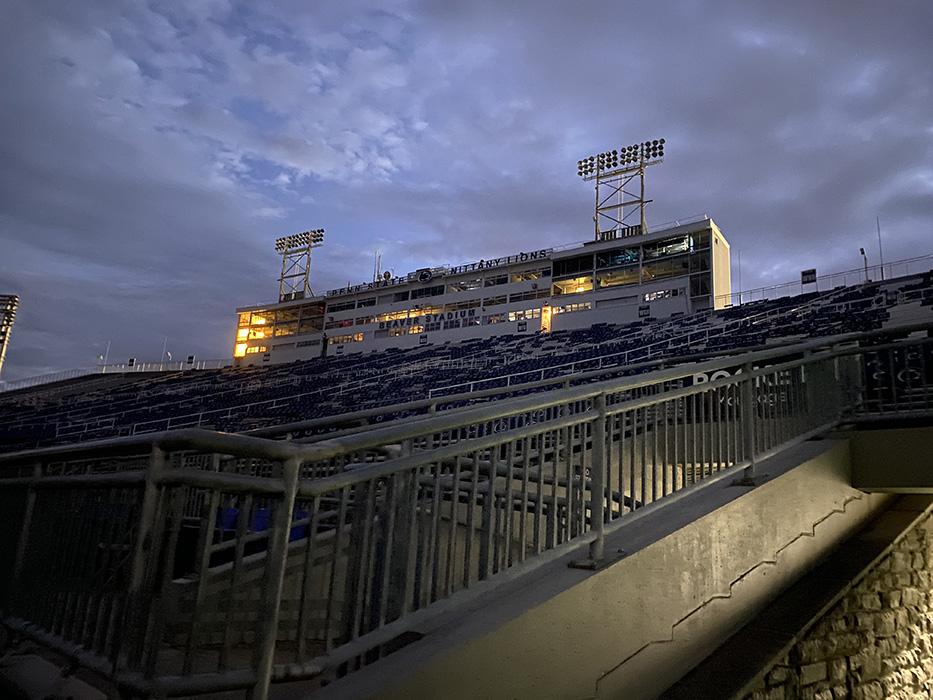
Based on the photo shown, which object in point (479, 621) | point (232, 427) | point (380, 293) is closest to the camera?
point (479, 621)

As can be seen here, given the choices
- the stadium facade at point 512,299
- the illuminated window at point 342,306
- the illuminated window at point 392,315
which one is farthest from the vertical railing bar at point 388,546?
the illuminated window at point 342,306

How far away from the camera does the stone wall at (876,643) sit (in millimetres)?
4137

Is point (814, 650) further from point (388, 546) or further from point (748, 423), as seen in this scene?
point (388, 546)

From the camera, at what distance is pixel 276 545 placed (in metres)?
2.07

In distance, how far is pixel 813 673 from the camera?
4.24 meters

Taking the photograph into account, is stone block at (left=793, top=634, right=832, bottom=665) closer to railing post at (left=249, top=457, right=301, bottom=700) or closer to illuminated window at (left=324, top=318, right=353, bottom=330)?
railing post at (left=249, top=457, right=301, bottom=700)

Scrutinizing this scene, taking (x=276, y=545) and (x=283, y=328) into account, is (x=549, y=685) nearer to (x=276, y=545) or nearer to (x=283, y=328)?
(x=276, y=545)

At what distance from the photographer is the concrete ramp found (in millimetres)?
2549

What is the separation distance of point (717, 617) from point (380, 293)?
6114 centimetres

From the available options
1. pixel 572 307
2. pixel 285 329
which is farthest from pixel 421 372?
pixel 285 329

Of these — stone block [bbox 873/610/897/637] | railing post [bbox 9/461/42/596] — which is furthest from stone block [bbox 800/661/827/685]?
railing post [bbox 9/461/42/596]

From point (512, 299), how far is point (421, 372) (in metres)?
21.6

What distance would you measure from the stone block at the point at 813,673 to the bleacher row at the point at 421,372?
9.77 m

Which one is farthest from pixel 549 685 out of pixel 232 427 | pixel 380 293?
pixel 380 293
